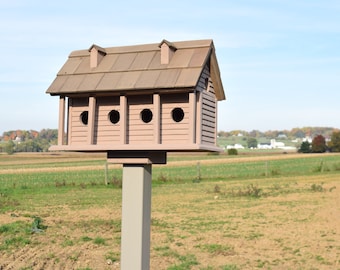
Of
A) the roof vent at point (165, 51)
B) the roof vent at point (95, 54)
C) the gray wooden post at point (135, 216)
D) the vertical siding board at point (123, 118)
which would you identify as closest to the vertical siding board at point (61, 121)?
the roof vent at point (95, 54)

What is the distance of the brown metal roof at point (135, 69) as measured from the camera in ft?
17.2

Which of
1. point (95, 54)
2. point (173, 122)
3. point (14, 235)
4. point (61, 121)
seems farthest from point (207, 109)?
point (14, 235)

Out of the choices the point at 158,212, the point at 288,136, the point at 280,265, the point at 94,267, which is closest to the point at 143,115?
the point at 94,267

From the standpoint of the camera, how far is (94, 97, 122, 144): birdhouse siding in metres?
5.62

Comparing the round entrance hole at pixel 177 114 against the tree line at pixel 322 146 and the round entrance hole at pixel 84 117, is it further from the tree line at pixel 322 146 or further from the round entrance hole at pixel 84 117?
the tree line at pixel 322 146

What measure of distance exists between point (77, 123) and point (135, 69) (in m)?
0.98

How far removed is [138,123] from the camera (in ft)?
18.1

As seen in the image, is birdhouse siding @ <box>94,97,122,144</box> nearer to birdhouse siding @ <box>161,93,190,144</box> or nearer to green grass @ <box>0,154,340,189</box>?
birdhouse siding @ <box>161,93,190,144</box>

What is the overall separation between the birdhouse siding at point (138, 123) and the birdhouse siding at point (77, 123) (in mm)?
578

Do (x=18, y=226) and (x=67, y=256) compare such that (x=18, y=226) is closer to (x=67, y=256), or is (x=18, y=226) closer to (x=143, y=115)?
(x=67, y=256)

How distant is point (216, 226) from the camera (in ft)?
39.1

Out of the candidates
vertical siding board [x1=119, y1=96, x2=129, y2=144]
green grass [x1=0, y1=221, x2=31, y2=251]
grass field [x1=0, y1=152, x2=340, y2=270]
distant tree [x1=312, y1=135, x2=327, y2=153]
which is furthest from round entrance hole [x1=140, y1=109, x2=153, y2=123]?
distant tree [x1=312, y1=135, x2=327, y2=153]

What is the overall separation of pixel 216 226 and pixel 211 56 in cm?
693

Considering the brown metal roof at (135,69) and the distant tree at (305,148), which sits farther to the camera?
the distant tree at (305,148)
